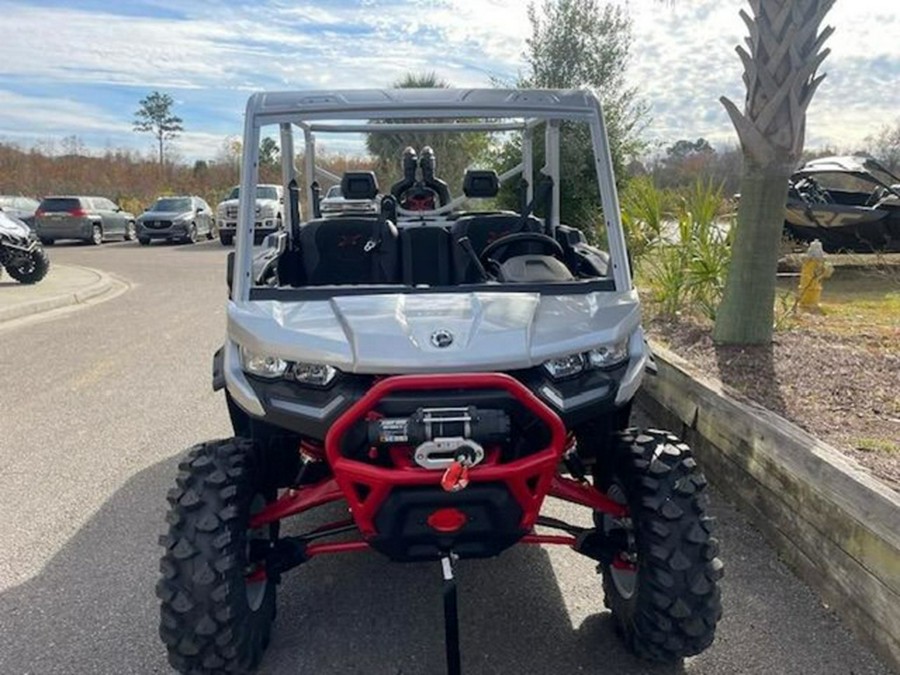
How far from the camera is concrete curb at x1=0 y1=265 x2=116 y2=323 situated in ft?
32.2

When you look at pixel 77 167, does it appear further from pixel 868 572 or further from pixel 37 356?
pixel 868 572

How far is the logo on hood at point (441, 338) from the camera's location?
2.33 metres

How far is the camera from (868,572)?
2.67m

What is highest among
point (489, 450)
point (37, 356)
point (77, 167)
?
point (77, 167)

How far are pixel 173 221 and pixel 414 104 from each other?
23.2 meters

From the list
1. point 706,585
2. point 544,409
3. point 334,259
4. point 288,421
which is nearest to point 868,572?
point 706,585

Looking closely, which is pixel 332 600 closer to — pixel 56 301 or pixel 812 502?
pixel 812 502

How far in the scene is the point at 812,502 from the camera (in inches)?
120

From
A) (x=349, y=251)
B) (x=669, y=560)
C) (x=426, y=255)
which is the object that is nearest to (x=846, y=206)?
(x=426, y=255)

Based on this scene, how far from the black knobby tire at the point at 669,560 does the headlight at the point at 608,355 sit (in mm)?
383

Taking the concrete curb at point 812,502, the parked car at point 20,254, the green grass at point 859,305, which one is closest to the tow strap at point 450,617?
the concrete curb at point 812,502

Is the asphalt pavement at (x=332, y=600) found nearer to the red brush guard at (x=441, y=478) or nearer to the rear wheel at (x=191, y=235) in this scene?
the red brush guard at (x=441, y=478)

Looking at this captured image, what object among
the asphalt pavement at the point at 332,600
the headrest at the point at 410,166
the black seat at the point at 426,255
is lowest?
the asphalt pavement at the point at 332,600

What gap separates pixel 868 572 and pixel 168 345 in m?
7.12
